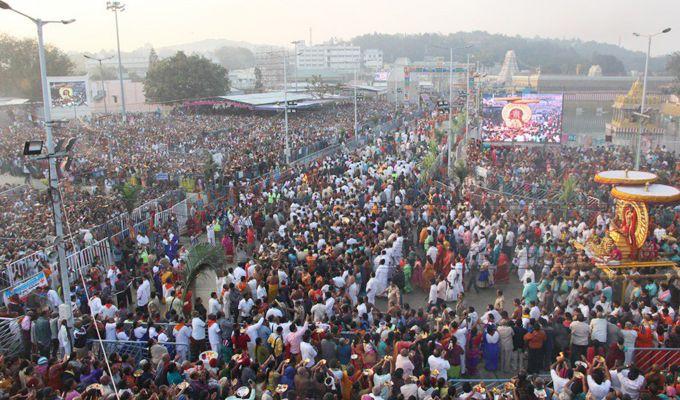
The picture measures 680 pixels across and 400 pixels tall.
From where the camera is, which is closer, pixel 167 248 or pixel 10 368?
Answer: pixel 10 368

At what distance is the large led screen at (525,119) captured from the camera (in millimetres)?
26875

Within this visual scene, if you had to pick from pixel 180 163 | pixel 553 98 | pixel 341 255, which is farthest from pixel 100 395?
pixel 553 98

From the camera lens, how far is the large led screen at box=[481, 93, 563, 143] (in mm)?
26875

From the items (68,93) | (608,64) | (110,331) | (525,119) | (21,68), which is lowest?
(110,331)

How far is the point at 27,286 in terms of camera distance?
38.9ft

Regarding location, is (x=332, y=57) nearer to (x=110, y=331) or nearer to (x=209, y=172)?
(x=209, y=172)

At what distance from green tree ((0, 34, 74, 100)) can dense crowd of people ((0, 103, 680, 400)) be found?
45785 millimetres

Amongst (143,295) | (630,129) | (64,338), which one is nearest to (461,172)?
(143,295)

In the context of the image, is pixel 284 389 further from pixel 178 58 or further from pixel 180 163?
pixel 178 58

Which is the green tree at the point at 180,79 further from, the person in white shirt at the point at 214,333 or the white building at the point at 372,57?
the white building at the point at 372,57

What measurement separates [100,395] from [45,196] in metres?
13.1

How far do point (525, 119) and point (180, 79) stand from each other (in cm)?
3634

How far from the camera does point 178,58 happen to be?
54750mm

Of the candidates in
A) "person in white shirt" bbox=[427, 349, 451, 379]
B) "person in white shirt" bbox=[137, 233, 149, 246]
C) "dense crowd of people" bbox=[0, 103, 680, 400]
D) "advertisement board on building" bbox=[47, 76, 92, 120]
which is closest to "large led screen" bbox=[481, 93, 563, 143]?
"dense crowd of people" bbox=[0, 103, 680, 400]
